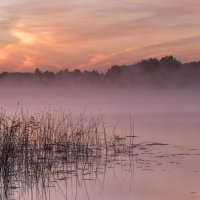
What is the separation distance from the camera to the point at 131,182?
1571cm

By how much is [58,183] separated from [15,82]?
18134 cm

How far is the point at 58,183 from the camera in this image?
14.8 m

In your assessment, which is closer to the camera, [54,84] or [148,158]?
[148,158]

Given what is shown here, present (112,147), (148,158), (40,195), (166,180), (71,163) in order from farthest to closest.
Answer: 1. (112,147)
2. (148,158)
3. (71,163)
4. (166,180)
5. (40,195)

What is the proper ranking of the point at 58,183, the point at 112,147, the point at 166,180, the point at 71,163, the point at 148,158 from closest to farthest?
the point at 58,183 < the point at 166,180 < the point at 71,163 < the point at 148,158 < the point at 112,147

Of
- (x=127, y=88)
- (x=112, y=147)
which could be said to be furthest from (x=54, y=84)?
(x=112, y=147)

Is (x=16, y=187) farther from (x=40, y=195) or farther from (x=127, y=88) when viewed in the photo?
(x=127, y=88)

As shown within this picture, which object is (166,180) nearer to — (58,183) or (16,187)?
(58,183)

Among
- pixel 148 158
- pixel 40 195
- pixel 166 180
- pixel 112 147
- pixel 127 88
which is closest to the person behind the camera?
pixel 40 195

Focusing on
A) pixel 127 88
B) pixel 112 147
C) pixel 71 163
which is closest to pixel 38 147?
pixel 71 163

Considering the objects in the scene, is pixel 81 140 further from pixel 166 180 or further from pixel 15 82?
pixel 15 82

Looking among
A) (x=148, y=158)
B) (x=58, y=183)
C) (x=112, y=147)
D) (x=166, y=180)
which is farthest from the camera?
(x=112, y=147)

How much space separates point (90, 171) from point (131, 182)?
1392 mm

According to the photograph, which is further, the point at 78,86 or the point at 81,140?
the point at 78,86
